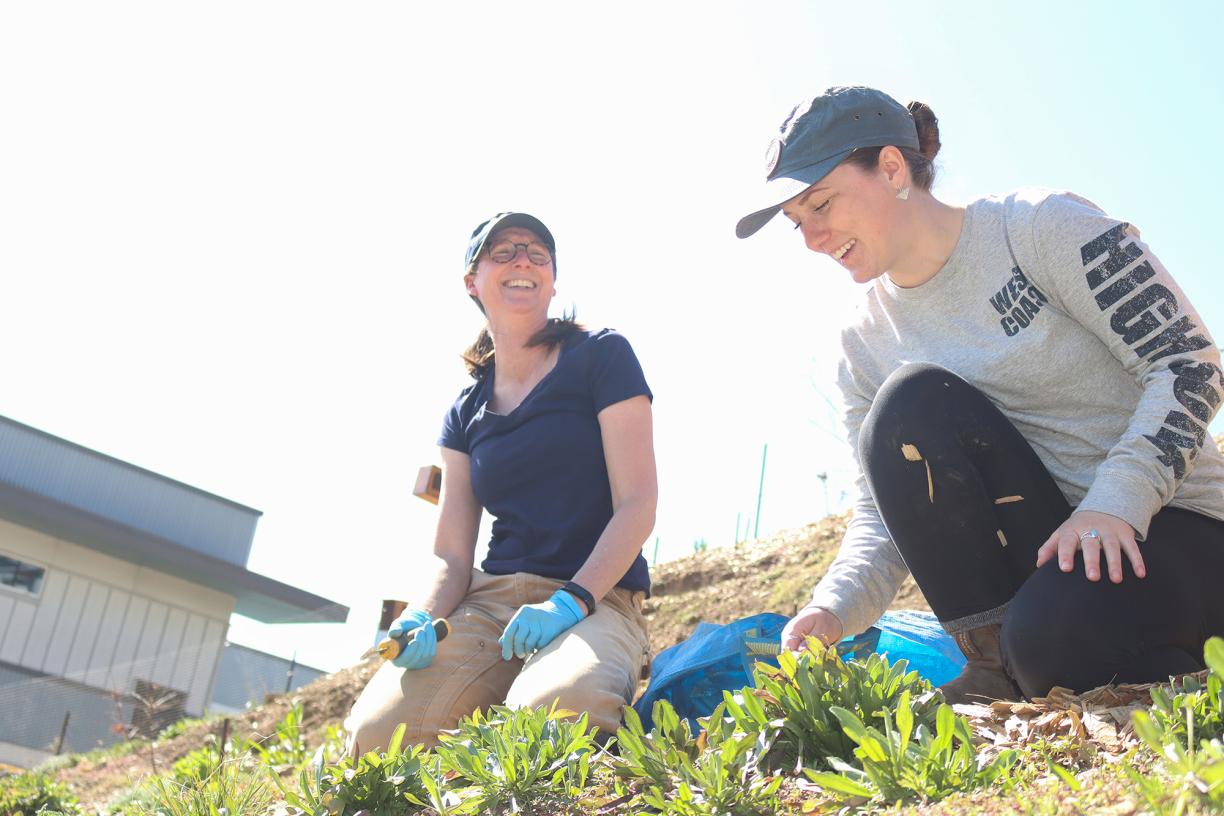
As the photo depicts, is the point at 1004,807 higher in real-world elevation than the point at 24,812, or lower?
higher

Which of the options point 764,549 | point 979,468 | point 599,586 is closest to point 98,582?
point 764,549

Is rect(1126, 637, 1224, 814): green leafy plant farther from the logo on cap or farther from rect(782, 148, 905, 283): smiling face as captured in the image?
the logo on cap

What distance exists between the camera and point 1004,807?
136cm

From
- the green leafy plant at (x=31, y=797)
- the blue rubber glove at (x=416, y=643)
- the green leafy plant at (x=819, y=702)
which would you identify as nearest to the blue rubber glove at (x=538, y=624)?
the blue rubber glove at (x=416, y=643)

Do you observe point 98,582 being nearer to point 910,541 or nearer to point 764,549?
point 764,549

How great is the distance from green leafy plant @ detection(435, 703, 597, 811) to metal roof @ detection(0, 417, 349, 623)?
11224 mm

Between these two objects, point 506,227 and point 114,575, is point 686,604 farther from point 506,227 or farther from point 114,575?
point 114,575

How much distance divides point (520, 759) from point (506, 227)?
1.79 meters

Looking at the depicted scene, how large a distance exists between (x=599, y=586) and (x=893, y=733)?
50.1 inches

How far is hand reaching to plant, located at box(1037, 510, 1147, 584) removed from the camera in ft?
6.18

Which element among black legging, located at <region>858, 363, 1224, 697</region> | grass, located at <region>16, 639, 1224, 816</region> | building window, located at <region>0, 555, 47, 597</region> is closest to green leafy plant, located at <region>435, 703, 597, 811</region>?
grass, located at <region>16, 639, 1224, 816</region>

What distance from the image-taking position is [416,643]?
269cm

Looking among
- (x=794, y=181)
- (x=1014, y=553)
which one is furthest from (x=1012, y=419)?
(x=794, y=181)

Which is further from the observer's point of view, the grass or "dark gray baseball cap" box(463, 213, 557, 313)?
"dark gray baseball cap" box(463, 213, 557, 313)
